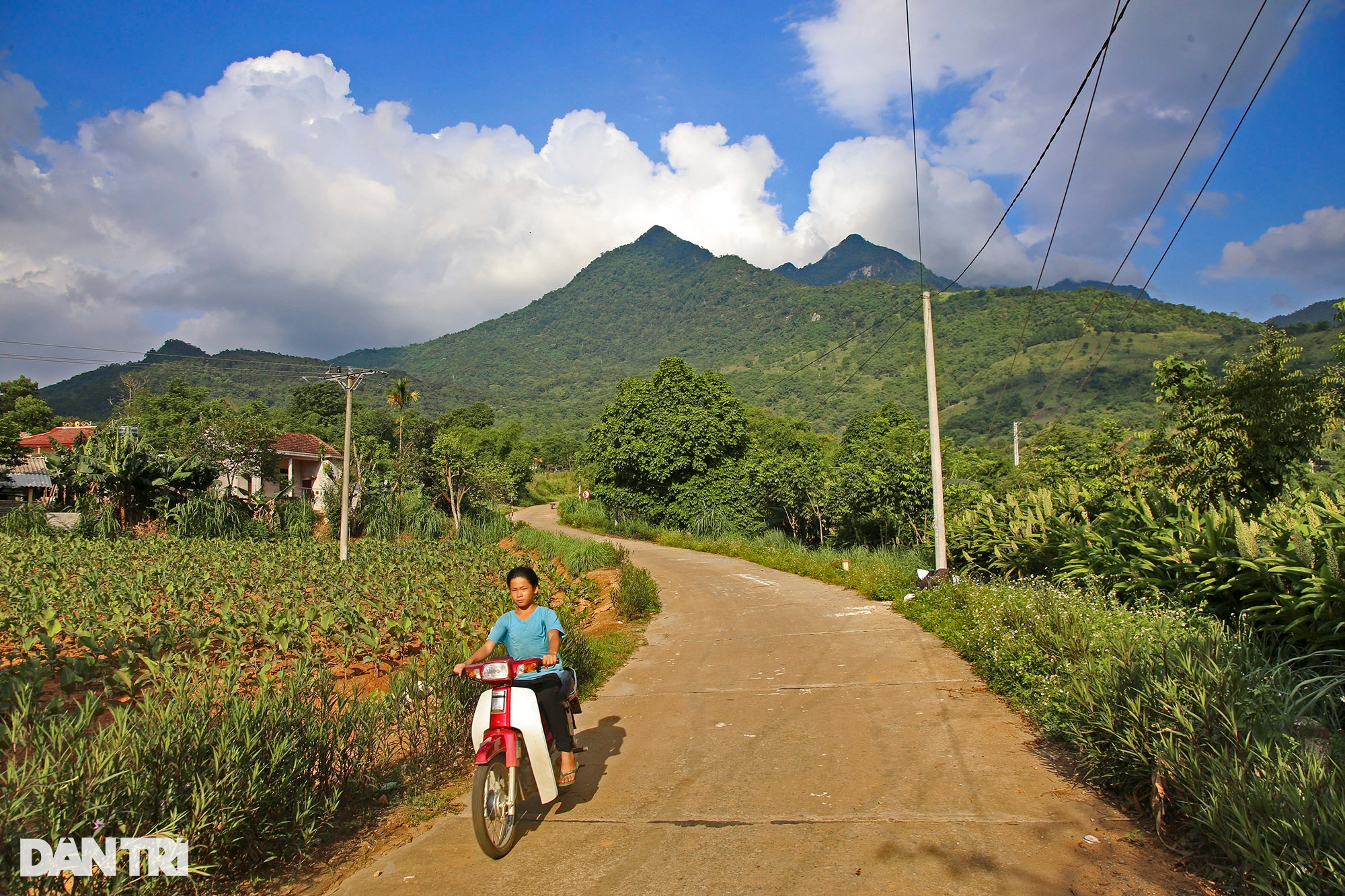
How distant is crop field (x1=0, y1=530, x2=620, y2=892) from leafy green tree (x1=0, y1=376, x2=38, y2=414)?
182 feet

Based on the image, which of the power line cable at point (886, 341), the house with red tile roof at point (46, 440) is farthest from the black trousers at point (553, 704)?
the house with red tile roof at point (46, 440)

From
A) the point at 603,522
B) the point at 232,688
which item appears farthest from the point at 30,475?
the point at 232,688

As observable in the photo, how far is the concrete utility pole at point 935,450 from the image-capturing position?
12758 mm

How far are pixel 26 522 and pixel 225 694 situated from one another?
24.3 meters

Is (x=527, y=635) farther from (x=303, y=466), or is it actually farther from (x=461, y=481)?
(x=303, y=466)

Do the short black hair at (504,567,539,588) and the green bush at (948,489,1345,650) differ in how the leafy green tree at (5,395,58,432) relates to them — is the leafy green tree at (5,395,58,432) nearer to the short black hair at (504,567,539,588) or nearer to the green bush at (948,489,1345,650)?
the short black hair at (504,567,539,588)

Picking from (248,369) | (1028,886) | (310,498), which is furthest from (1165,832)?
(248,369)

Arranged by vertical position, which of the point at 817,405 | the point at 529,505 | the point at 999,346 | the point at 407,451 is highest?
the point at 999,346

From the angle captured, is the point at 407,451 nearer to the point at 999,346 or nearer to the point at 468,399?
the point at 999,346

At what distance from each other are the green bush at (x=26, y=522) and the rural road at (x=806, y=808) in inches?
882

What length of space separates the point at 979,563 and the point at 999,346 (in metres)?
61.8

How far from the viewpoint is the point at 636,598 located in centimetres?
1308

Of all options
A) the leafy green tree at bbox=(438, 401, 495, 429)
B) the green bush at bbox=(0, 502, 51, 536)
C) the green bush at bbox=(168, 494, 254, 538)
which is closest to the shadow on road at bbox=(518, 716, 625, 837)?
the green bush at bbox=(168, 494, 254, 538)

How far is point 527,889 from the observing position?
11.7ft
